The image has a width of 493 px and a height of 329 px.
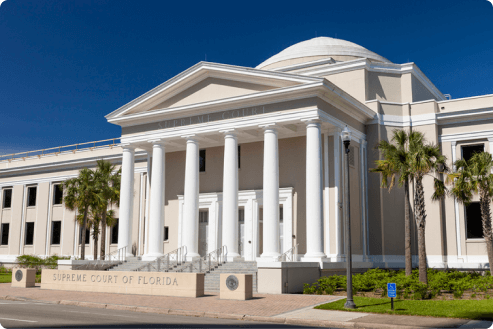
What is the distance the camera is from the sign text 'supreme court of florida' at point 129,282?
21.1m

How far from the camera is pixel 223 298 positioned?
20.1 metres

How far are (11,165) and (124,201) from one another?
23.9 meters

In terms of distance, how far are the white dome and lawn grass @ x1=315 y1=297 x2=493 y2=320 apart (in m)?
22.8

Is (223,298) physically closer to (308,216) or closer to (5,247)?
(308,216)

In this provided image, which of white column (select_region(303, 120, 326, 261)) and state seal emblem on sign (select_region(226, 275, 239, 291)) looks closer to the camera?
state seal emblem on sign (select_region(226, 275, 239, 291))

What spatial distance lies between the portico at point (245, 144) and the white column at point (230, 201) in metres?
0.05

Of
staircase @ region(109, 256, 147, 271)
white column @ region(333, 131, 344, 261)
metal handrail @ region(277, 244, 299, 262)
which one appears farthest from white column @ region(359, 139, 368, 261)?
staircase @ region(109, 256, 147, 271)

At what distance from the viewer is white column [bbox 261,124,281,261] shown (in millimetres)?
25609

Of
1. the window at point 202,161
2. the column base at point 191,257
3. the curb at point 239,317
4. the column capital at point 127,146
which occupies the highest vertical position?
the column capital at point 127,146

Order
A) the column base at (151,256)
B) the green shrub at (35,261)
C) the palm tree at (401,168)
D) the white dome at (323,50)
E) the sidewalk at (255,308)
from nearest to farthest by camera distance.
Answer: the sidewalk at (255,308)
the palm tree at (401,168)
the column base at (151,256)
the white dome at (323,50)
the green shrub at (35,261)

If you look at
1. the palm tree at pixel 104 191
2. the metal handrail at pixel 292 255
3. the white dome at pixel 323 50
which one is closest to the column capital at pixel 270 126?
the metal handrail at pixel 292 255

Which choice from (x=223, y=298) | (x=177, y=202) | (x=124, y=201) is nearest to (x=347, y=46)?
(x=177, y=202)

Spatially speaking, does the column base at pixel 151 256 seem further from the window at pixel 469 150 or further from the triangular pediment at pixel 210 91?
the window at pixel 469 150

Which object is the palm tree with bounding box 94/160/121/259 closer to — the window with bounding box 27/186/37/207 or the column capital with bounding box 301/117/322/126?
the window with bounding box 27/186/37/207
